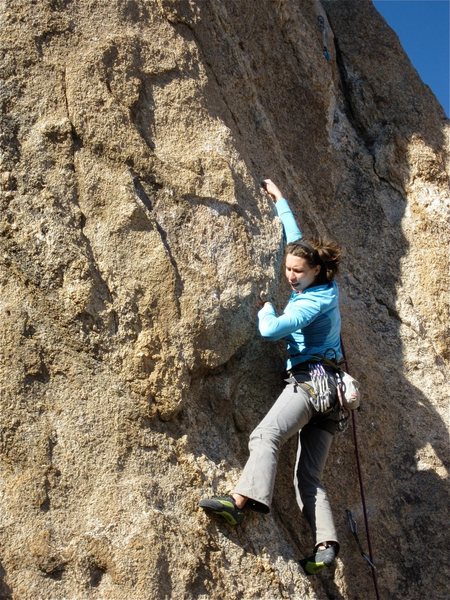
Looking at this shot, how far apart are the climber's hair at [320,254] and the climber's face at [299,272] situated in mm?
28

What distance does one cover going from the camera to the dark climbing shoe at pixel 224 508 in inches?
223

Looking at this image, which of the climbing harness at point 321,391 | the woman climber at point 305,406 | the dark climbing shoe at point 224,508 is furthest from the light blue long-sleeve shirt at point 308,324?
the dark climbing shoe at point 224,508

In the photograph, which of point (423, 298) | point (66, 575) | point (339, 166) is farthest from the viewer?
point (339, 166)

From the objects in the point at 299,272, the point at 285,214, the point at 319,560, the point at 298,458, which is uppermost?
the point at 285,214

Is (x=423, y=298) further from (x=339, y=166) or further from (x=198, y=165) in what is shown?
(x=198, y=165)

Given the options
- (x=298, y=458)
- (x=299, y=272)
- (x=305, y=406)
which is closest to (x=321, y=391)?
(x=305, y=406)

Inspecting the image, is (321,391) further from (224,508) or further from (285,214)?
(285,214)

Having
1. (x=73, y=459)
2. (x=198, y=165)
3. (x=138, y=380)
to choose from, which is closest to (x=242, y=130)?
(x=198, y=165)

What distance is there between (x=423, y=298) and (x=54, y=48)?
4046mm

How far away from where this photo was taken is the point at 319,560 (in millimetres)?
5992

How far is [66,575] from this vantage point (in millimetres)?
5500

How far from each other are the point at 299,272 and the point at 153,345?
1114 mm

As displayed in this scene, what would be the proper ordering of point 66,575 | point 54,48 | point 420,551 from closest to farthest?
1. point 66,575
2. point 54,48
3. point 420,551

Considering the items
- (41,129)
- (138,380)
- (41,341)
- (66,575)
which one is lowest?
(66,575)
